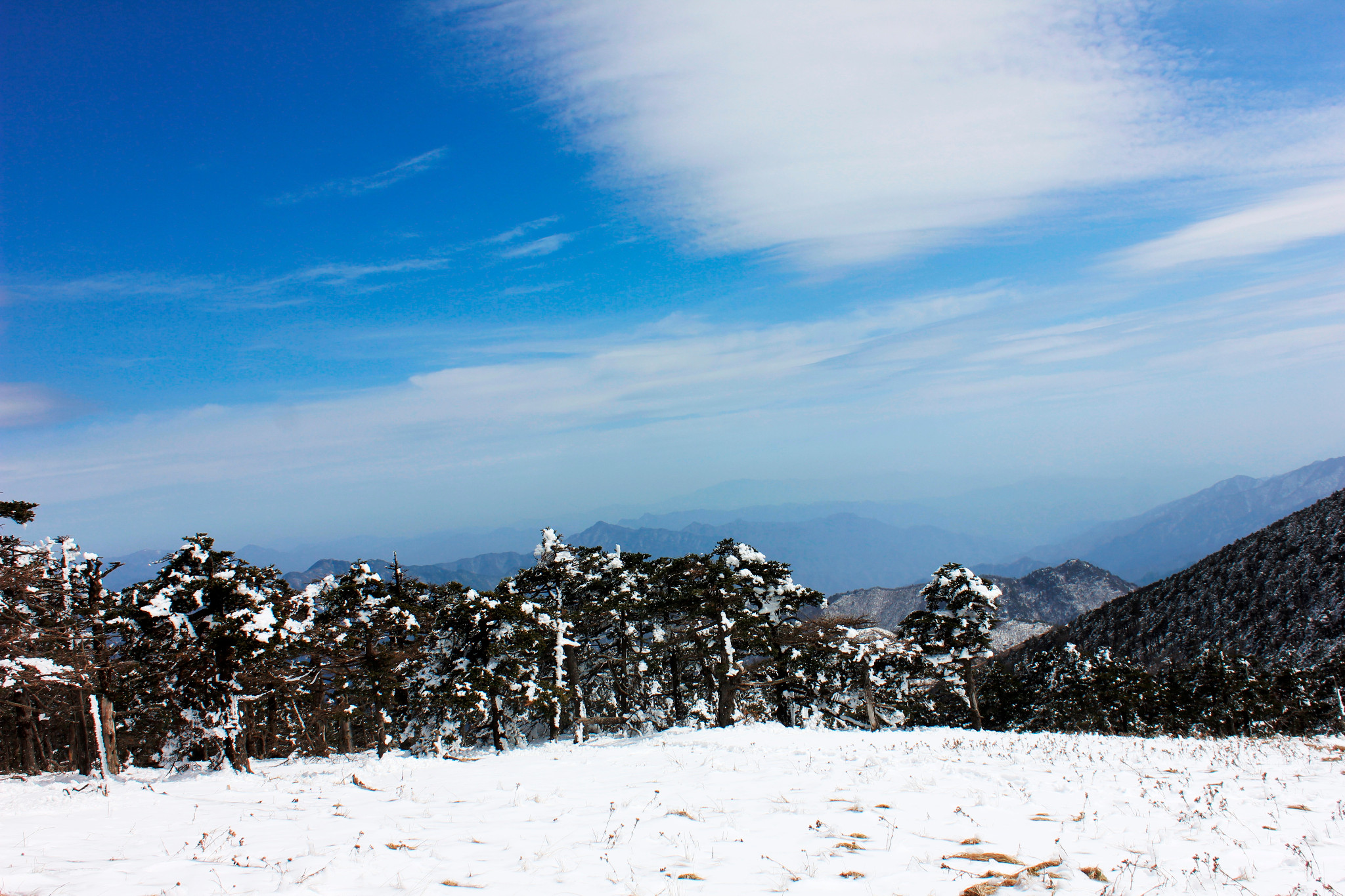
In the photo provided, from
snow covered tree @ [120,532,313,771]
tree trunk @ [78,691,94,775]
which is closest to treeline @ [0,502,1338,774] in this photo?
snow covered tree @ [120,532,313,771]

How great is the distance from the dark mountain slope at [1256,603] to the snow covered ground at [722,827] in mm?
90217

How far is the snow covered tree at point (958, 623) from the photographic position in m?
35.3

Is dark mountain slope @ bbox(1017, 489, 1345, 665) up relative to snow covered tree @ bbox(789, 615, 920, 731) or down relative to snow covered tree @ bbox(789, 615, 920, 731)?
down

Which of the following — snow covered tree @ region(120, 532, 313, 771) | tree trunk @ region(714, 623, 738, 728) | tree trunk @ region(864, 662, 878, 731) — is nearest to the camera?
snow covered tree @ region(120, 532, 313, 771)

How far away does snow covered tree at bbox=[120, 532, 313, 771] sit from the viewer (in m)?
19.3

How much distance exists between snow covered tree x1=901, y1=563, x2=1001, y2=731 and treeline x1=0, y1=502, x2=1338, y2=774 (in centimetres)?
11

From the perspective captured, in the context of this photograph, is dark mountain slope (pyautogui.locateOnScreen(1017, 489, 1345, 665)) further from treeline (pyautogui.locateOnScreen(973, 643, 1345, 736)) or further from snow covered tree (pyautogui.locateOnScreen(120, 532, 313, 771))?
snow covered tree (pyautogui.locateOnScreen(120, 532, 313, 771))

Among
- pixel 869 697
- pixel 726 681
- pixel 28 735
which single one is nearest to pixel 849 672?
pixel 869 697

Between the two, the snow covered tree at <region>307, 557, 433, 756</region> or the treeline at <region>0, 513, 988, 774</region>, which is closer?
the treeline at <region>0, 513, 988, 774</region>

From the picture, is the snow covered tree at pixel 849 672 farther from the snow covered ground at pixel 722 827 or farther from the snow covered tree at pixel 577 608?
the snow covered ground at pixel 722 827

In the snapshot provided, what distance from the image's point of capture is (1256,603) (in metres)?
98.6

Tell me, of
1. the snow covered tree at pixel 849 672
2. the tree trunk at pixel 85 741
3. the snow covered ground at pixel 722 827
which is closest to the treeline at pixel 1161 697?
the snow covered tree at pixel 849 672

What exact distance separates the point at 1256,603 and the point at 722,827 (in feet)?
415

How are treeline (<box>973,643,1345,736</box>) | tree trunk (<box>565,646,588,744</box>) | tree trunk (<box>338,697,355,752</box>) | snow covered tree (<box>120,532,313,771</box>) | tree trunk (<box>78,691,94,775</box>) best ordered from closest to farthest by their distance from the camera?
snow covered tree (<box>120,532,313,771</box>)
tree trunk (<box>78,691,94,775</box>)
tree trunk (<box>338,697,355,752</box>)
tree trunk (<box>565,646,588,744</box>)
treeline (<box>973,643,1345,736</box>)
